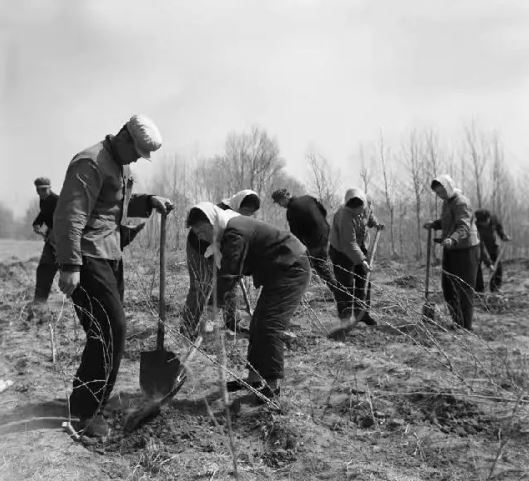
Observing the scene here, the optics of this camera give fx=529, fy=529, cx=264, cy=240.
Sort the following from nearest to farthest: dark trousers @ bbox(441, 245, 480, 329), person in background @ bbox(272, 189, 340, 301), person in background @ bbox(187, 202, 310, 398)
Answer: person in background @ bbox(187, 202, 310, 398), dark trousers @ bbox(441, 245, 480, 329), person in background @ bbox(272, 189, 340, 301)

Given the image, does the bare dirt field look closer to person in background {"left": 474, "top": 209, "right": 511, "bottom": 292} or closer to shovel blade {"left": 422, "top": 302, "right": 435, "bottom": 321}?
shovel blade {"left": 422, "top": 302, "right": 435, "bottom": 321}

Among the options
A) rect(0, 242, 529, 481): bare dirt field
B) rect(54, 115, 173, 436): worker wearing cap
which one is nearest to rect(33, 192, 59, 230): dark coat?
rect(0, 242, 529, 481): bare dirt field

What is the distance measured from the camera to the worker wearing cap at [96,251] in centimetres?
257

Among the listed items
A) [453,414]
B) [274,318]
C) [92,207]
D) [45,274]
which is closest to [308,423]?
[274,318]

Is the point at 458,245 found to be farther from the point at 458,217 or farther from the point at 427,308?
the point at 427,308

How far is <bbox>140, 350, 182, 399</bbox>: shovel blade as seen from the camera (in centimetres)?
305

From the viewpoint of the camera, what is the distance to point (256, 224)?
128 inches

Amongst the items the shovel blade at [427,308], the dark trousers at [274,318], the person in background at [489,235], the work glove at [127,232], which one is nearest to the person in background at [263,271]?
the dark trousers at [274,318]

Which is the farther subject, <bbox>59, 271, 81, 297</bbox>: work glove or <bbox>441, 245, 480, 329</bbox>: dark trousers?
<bbox>441, 245, 480, 329</bbox>: dark trousers

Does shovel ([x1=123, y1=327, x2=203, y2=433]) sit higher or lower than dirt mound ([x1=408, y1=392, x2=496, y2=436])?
higher

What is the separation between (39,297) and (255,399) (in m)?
3.60

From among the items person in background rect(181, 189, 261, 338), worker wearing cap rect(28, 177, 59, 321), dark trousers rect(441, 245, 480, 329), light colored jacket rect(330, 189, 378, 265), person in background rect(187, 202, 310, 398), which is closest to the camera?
person in background rect(187, 202, 310, 398)

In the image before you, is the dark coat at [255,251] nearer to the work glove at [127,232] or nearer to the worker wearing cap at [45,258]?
the work glove at [127,232]

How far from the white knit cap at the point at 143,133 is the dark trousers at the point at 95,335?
64 cm
